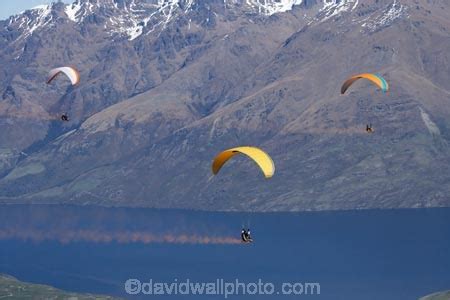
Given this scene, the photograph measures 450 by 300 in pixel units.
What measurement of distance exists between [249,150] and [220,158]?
4.60 metres

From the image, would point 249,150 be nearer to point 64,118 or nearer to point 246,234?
point 246,234

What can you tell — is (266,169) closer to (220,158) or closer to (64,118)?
(220,158)

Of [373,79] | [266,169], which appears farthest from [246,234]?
[373,79]

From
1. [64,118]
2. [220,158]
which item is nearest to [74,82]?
[64,118]

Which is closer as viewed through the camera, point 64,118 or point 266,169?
point 266,169

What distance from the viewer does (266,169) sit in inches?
5143

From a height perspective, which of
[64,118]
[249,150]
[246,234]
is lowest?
[246,234]

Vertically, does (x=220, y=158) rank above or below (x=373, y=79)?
below

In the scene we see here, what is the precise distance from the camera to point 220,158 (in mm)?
135750

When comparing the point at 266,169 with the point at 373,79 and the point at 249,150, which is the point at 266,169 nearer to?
the point at 249,150

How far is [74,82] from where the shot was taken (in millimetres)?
175250

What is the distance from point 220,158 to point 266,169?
7.75 m

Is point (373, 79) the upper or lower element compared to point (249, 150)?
upper

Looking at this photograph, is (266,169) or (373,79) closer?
(266,169)
